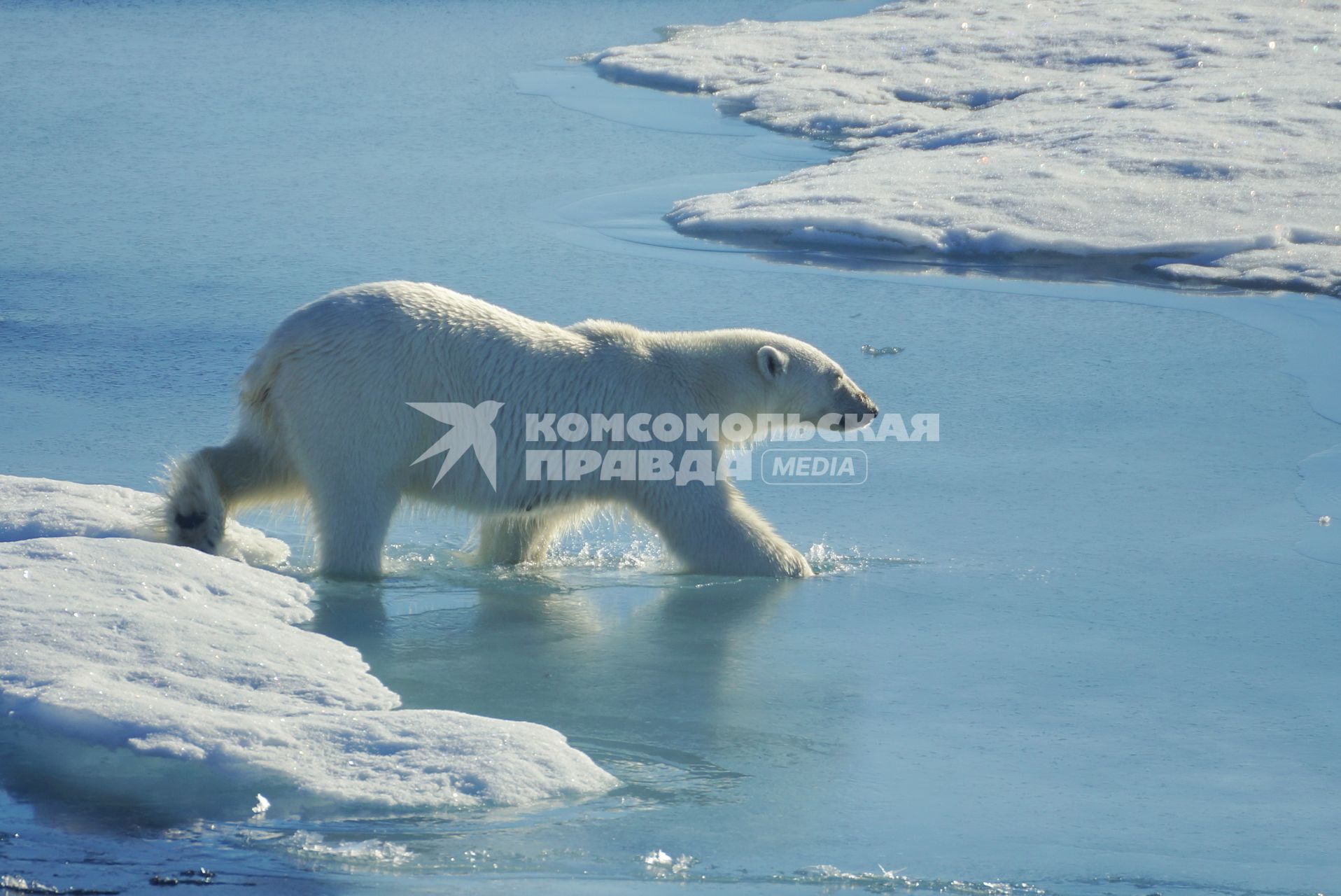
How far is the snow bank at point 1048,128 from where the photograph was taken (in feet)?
29.9

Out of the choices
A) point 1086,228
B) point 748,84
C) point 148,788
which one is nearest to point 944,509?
point 148,788

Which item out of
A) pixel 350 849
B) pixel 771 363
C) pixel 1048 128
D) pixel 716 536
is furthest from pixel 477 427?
pixel 1048 128

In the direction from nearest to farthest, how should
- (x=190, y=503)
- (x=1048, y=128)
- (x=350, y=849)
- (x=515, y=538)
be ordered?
(x=350, y=849), (x=190, y=503), (x=515, y=538), (x=1048, y=128)

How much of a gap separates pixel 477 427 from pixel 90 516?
1.26 m

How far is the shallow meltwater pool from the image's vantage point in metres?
3.10

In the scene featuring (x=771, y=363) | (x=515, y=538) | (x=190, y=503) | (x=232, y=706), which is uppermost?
(x=771, y=363)

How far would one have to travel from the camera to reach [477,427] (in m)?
4.97

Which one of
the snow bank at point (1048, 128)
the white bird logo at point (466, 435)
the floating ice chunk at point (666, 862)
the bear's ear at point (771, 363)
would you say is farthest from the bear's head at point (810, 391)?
the snow bank at point (1048, 128)

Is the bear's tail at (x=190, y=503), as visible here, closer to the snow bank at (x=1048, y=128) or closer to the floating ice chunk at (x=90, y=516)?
the floating ice chunk at (x=90, y=516)

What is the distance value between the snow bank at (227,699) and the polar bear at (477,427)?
0.59m

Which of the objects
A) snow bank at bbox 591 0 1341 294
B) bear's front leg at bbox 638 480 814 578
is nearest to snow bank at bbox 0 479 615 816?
bear's front leg at bbox 638 480 814 578
